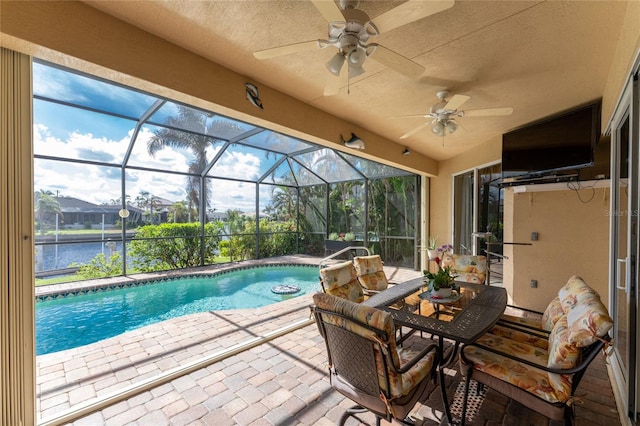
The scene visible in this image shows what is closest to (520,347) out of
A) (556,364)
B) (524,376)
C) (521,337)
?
(521,337)

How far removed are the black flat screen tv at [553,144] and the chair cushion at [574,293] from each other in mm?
2110

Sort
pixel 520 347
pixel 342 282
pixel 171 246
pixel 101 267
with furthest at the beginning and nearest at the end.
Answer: pixel 171 246
pixel 101 267
pixel 342 282
pixel 520 347

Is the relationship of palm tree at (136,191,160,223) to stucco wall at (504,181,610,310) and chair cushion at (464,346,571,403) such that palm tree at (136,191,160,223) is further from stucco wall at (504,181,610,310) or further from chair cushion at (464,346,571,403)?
stucco wall at (504,181,610,310)

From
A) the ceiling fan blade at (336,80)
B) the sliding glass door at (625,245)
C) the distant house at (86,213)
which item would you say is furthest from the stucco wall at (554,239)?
the distant house at (86,213)

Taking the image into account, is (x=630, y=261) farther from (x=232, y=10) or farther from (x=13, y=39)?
(x=13, y=39)

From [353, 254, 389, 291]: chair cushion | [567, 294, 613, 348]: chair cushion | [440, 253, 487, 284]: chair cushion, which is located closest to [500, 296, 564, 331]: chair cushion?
[567, 294, 613, 348]: chair cushion

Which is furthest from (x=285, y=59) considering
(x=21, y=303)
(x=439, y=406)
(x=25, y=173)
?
(x=439, y=406)

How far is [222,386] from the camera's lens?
93.5 inches

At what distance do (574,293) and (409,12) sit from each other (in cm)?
224

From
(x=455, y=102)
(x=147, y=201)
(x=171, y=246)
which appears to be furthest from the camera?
(x=171, y=246)

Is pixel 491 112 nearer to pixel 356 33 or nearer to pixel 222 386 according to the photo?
pixel 356 33

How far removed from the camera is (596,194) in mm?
3689

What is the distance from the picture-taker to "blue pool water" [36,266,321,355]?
4.73m

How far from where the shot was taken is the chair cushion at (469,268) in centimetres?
351
